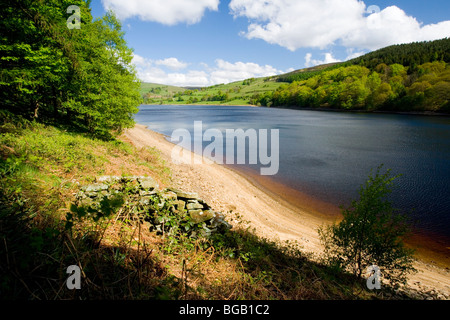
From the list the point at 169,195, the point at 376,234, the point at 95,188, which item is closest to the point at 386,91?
the point at 376,234

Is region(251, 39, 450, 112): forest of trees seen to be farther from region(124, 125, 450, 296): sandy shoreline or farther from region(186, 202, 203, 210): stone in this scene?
region(186, 202, 203, 210): stone

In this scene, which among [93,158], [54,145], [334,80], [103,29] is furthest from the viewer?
[334,80]

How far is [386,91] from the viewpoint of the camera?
84.2 meters

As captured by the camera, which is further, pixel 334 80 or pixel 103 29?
pixel 334 80

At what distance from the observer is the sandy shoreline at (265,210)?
941 cm

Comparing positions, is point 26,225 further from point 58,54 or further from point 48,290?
point 58,54

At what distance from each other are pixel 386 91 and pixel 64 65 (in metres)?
111

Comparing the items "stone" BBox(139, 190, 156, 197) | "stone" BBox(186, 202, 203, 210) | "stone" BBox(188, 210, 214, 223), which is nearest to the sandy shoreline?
"stone" BBox(188, 210, 214, 223)

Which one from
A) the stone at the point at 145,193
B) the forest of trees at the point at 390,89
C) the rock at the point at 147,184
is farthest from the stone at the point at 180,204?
the forest of trees at the point at 390,89

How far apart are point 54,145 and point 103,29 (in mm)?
12411

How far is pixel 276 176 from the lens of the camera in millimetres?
20969

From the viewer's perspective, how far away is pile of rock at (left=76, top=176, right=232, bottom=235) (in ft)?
19.3

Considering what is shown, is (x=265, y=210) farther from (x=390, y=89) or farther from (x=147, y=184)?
(x=390, y=89)

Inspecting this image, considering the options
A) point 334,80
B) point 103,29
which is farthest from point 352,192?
point 334,80
